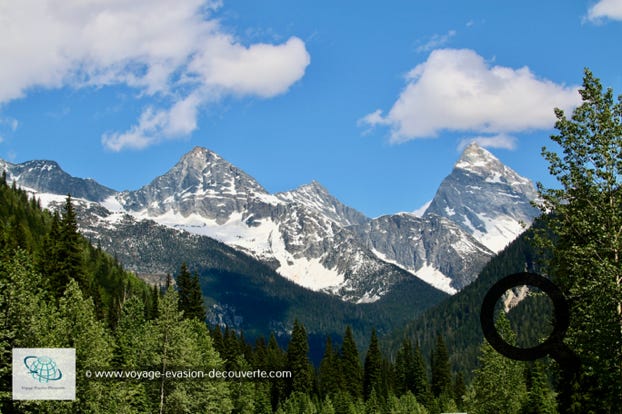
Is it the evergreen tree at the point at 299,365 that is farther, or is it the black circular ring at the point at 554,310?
the evergreen tree at the point at 299,365

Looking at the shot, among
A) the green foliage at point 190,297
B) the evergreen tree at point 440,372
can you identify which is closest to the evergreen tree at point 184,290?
the green foliage at point 190,297

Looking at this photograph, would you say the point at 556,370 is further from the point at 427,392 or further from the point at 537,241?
the point at 427,392

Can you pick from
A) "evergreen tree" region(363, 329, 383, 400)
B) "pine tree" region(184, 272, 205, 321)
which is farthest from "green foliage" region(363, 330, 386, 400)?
"pine tree" region(184, 272, 205, 321)

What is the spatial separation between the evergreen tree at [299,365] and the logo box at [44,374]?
73.5 metres

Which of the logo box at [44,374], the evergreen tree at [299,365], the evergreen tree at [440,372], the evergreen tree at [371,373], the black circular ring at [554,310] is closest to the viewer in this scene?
the black circular ring at [554,310]

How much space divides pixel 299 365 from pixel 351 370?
11.9m

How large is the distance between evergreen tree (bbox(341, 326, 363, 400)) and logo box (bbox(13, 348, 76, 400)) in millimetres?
79965

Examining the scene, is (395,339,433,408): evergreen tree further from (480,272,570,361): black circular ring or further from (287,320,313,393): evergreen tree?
(480,272,570,361): black circular ring

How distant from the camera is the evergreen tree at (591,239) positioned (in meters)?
23.5

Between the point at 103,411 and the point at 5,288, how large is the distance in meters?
11.4

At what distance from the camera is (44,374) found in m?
48.3

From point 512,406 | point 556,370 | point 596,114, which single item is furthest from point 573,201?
point 512,406

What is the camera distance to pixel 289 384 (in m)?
121

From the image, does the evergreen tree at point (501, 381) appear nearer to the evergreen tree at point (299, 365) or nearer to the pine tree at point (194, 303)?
the pine tree at point (194, 303)
